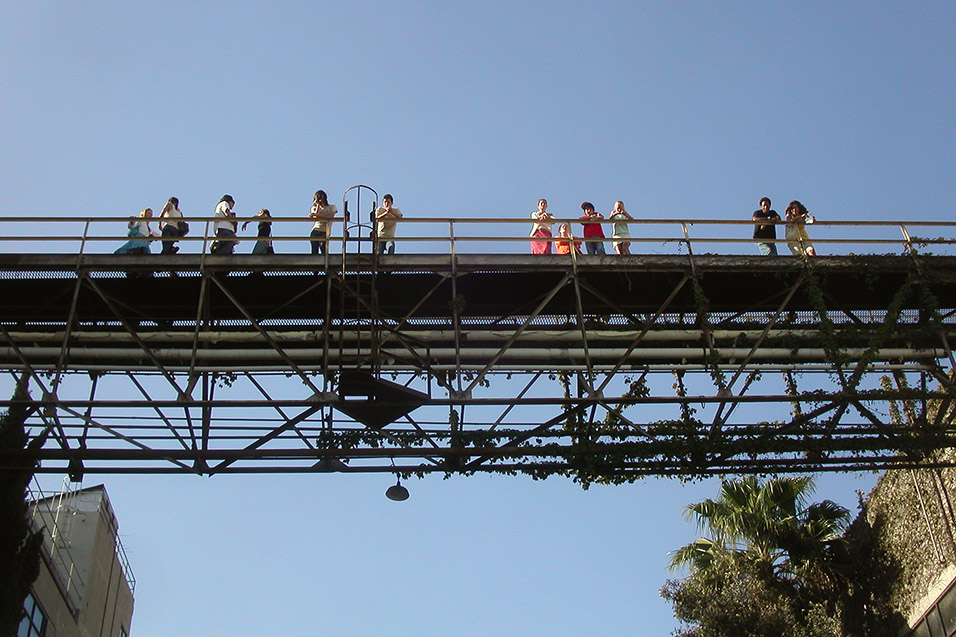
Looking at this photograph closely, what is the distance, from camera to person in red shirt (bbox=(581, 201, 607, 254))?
15418 mm

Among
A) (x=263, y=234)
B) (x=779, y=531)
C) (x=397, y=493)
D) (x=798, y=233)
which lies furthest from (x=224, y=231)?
(x=779, y=531)

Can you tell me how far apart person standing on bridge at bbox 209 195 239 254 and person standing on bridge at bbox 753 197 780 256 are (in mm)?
7242

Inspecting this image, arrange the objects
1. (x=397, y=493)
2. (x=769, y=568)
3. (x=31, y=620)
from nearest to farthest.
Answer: (x=397, y=493) → (x=31, y=620) → (x=769, y=568)

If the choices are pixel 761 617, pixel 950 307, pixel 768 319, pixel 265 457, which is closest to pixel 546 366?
pixel 768 319

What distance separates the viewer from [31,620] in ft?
57.6

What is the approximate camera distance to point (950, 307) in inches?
620

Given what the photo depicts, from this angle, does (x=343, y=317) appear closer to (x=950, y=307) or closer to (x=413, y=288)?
(x=413, y=288)

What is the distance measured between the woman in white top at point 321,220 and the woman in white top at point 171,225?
181 cm

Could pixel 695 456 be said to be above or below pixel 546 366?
below

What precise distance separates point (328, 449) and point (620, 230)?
18.1 ft

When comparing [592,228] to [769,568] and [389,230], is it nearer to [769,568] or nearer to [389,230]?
[389,230]

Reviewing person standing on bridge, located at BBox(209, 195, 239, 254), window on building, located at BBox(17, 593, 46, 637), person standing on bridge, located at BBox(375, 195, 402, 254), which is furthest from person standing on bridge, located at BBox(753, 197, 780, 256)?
window on building, located at BBox(17, 593, 46, 637)

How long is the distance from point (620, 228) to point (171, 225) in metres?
6.44

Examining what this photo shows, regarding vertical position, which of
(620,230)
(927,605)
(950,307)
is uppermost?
(620,230)
